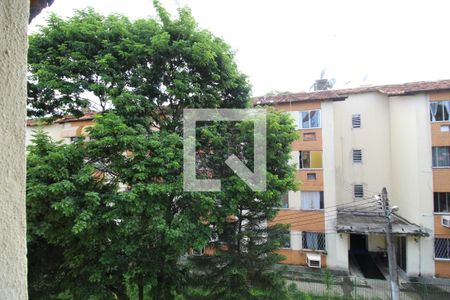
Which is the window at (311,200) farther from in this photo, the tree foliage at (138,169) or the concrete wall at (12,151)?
the concrete wall at (12,151)

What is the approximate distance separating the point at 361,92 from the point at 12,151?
1357 centimetres

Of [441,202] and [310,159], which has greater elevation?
Answer: [310,159]

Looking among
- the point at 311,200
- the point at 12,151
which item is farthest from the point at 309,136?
the point at 12,151

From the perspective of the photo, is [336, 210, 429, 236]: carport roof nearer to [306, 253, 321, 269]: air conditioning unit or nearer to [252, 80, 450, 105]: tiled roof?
[306, 253, 321, 269]: air conditioning unit

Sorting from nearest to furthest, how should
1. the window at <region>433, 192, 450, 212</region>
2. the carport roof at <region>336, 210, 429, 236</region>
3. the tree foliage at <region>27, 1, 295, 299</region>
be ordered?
the tree foliage at <region>27, 1, 295, 299</region>, the window at <region>433, 192, 450, 212</region>, the carport roof at <region>336, 210, 429, 236</region>

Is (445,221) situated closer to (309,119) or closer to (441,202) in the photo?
→ (441,202)

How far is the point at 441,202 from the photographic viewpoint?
10.5 m

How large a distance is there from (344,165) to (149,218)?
1077 cm

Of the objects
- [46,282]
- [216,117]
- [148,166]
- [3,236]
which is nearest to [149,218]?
[148,166]

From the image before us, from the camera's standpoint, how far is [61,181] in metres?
4.07

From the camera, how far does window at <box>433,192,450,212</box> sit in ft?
34.1

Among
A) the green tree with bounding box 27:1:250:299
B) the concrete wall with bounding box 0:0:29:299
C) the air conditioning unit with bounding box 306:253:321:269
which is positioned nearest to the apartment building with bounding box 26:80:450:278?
the air conditioning unit with bounding box 306:253:321:269

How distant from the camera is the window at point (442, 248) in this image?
10289mm

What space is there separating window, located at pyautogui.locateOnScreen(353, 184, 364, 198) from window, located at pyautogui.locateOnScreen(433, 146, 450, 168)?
9.65ft
